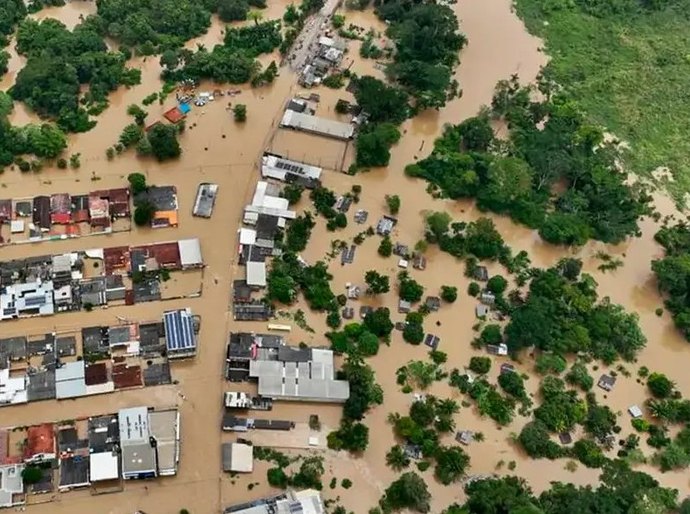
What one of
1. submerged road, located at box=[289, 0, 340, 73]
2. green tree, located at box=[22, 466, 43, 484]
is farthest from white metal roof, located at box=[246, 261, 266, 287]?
submerged road, located at box=[289, 0, 340, 73]

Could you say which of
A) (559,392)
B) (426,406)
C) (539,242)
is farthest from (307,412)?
(539,242)

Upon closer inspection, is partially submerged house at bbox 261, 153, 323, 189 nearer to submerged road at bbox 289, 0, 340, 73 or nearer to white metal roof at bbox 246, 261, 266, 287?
white metal roof at bbox 246, 261, 266, 287

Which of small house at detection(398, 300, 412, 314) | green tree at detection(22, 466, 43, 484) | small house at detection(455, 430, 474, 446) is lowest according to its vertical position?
green tree at detection(22, 466, 43, 484)

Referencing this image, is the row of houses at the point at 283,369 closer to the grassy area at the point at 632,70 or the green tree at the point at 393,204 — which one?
the green tree at the point at 393,204

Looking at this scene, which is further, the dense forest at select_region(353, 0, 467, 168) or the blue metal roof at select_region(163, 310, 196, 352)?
the dense forest at select_region(353, 0, 467, 168)

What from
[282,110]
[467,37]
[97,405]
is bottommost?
[97,405]

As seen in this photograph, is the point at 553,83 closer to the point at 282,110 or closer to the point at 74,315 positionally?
the point at 282,110
